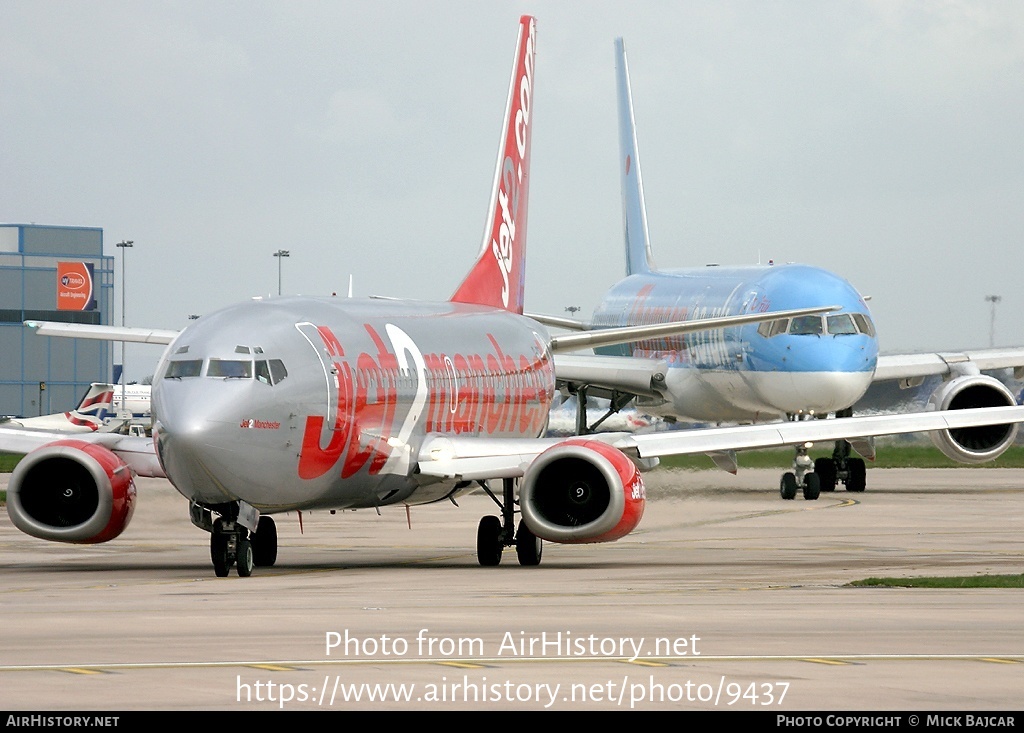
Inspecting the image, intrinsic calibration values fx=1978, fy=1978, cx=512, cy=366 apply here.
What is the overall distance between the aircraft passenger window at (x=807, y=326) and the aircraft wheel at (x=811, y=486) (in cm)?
306

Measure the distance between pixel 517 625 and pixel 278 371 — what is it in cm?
699

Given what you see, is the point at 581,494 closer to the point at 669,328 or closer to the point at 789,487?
the point at 669,328

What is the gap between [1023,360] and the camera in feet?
147

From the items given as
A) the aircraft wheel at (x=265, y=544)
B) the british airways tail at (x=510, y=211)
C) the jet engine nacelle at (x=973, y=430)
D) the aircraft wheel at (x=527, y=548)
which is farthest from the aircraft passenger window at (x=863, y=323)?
the aircraft wheel at (x=265, y=544)

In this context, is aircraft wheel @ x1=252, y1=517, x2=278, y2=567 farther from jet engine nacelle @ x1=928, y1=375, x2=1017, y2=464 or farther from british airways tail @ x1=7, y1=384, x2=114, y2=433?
british airways tail @ x1=7, y1=384, x2=114, y2=433

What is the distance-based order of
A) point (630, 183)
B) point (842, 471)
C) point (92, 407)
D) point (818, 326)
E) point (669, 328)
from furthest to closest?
point (92, 407) < point (630, 183) < point (842, 471) < point (818, 326) < point (669, 328)

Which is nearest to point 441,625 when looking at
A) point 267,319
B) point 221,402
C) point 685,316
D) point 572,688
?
point 572,688

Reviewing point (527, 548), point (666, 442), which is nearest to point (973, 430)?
point (666, 442)

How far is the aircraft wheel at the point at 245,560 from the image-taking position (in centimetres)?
2200

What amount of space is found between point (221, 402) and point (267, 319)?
1.98 m

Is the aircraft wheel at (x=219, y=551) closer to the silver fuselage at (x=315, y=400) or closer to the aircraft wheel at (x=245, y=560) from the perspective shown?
the aircraft wheel at (x=245, y=560)

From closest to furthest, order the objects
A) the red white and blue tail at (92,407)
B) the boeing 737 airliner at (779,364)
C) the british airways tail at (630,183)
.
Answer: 1. the boeing 737 airliner at (779,364)
2. the british airways tail at (630,183)
3. the red white and blue tail at (92,407)

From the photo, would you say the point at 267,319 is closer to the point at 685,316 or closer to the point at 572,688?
the point at 572,688

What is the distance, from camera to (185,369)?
2153 cm
